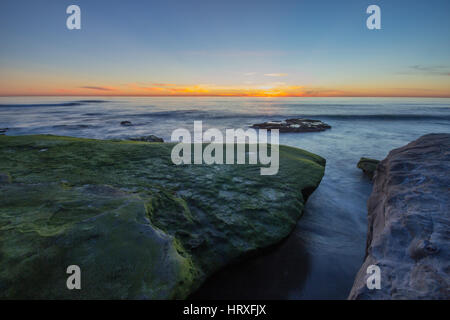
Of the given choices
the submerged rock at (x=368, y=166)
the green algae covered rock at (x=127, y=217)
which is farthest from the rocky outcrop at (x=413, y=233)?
the submerged rock at (x=368, y=166)

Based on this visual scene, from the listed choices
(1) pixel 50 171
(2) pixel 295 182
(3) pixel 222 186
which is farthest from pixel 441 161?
(1) pixel 50 171

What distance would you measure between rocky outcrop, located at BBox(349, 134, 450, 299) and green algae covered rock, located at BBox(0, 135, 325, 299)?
1.74 meters

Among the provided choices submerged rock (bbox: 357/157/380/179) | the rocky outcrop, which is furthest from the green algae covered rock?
submerged rock (bbox: 357/157/380/179)

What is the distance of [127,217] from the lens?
3.19m

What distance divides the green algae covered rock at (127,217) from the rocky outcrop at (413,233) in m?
1.74

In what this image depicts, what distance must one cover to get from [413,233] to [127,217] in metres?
4.06

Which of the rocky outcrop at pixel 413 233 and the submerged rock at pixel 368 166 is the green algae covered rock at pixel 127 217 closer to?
the rocky outcrop at pixel 413 233

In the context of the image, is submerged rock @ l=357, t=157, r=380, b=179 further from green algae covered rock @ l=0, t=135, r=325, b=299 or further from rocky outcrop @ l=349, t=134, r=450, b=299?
rocky outcrop @ l=349, t=134, r=450, b=299

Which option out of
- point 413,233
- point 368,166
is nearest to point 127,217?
point 413,233

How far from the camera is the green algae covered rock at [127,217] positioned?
94.2 inches

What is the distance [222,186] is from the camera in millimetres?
5125

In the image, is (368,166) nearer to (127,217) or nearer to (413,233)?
(413,233)
